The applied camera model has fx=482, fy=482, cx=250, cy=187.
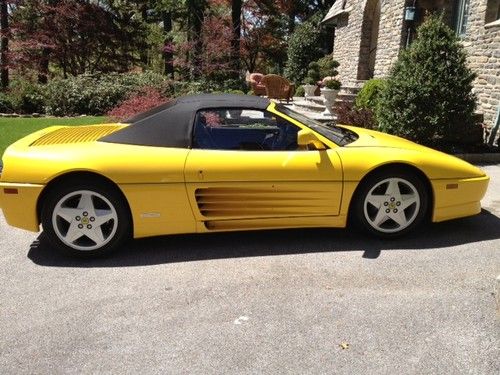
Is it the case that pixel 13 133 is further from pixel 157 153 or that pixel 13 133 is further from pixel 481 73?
pixel 481 73

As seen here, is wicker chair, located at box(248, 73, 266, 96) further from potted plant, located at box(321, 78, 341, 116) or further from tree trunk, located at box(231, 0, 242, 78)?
potted plant, located at box(321, 78, 341, 116)

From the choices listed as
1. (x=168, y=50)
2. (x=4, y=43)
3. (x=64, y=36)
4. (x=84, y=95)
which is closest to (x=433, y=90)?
(x=84, y=95)

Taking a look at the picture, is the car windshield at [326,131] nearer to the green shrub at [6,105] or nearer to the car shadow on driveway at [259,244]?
the car shadow on driveway at [259,244]

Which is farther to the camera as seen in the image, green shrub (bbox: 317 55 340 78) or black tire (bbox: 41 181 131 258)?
green shrub (bbox: 317 55 340 78)

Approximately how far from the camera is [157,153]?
3.93 metres

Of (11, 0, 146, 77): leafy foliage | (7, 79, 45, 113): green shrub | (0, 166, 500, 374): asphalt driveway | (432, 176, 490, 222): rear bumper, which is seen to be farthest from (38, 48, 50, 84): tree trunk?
(432, 176, 490, 222): rear bumper

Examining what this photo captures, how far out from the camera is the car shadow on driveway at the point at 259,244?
3.98m

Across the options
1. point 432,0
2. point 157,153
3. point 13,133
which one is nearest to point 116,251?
point 157,153

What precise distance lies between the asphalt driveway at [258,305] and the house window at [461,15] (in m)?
8.08

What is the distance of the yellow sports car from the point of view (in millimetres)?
3838

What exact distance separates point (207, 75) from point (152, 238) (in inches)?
553

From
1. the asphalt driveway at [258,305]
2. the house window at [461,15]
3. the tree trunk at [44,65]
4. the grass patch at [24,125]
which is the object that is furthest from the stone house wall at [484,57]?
the tree trunk at [44,65]

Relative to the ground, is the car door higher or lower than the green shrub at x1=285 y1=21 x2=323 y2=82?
lower

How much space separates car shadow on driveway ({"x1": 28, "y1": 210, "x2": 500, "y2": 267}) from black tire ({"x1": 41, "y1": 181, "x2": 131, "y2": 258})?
0.41 feet
